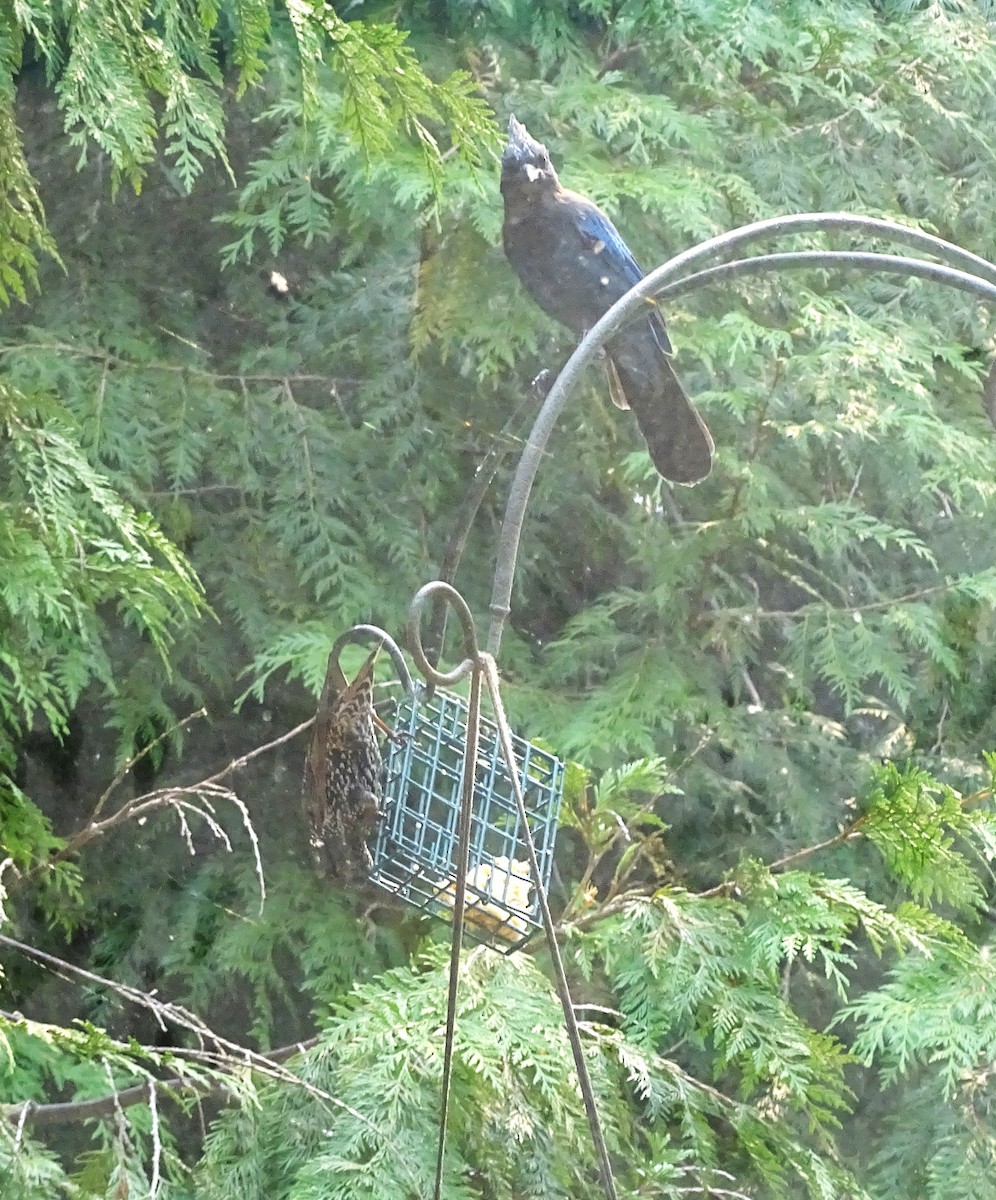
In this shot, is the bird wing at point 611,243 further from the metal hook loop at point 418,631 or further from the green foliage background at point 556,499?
the metal hook loop at point 418,631

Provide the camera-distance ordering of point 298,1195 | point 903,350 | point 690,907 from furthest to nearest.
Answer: point 903,350 < point 690,907 < point 298,1195

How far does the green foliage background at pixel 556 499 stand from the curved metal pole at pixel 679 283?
27.5 inches

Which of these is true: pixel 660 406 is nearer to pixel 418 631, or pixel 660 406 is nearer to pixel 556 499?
pixel 418 631

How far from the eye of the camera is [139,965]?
7.16 feet

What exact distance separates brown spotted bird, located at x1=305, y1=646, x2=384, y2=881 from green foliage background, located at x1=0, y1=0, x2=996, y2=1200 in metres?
0.63

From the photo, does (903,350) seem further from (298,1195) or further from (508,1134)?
(298,1195)

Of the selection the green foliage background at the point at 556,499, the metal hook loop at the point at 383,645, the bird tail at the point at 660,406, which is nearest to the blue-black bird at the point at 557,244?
the green foliage background at the point at 556,499

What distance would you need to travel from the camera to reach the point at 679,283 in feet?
3.57

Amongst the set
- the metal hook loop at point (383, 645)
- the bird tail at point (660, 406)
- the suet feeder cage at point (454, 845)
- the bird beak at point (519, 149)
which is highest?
the bird beak at point (519, 149)

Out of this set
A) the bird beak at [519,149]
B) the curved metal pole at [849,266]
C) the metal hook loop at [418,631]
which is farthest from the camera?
the bird beak at [519,149]

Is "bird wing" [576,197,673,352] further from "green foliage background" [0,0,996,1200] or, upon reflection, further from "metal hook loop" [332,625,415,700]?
"metal hook loop" [332,625,415,700]

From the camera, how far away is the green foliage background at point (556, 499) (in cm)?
196

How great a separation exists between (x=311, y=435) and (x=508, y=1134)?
1.19 meters

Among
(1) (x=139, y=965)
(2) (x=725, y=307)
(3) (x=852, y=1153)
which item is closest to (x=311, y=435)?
(2) (x=725, y=307)
